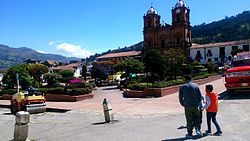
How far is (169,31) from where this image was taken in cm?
8994

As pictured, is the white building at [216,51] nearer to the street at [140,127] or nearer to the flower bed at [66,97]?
the flower bed at [66,97]

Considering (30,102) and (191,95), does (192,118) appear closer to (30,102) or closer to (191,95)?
(191,95)

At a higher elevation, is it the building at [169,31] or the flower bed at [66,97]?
the building at [169,31]

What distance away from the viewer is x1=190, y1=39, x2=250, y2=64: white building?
7669 centimetres

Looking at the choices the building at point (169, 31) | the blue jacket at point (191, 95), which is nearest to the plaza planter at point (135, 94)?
the blue jacket at point (191, 95)

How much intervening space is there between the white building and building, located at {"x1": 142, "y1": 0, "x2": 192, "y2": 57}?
2864mm

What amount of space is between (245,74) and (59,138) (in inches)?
396

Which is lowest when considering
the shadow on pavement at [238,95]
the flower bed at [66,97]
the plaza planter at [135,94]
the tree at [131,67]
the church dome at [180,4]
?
the flower bed at [66,97]

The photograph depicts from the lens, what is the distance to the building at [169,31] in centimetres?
8638

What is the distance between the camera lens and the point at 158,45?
92.2 m

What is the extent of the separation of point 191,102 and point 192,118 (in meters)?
0.45

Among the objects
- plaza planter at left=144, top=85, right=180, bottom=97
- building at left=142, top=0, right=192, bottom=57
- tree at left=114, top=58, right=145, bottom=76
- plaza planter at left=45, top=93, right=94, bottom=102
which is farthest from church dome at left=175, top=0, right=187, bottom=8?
plaza planter at left=144, top=85, right=180, bottom=97

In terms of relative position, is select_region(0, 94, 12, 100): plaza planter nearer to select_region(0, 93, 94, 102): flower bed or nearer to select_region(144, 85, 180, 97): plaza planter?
select_region(0, 93, 94, 102): flower bed

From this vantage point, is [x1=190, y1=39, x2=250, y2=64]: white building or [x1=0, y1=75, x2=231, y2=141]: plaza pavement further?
[x1=190, y1=39, x2=250, y2=64]: white building
